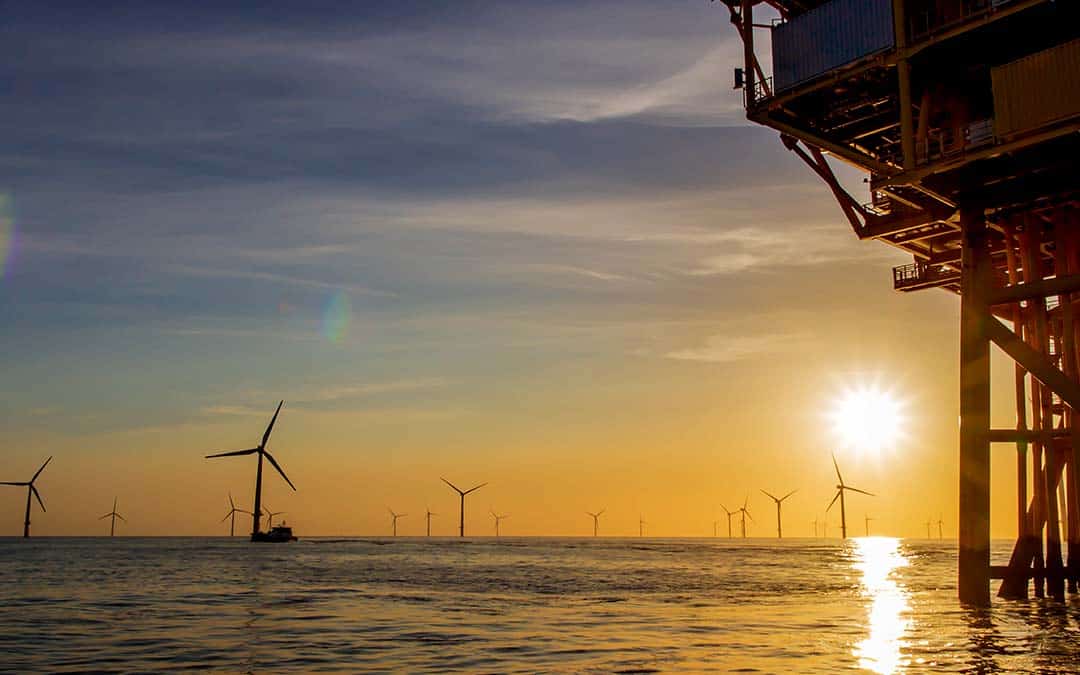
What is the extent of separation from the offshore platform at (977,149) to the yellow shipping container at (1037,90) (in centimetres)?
4

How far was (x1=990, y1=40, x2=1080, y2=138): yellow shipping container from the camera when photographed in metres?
29.2

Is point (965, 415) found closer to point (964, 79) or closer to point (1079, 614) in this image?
point (1079, 614)

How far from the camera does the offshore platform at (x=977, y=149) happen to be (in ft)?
100

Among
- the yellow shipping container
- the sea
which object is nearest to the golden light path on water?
the sea

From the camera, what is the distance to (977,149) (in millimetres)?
31531

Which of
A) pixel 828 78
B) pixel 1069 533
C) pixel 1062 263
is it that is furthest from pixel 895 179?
pixel 1069 533

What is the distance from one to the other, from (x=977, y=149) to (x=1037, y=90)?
2.54m

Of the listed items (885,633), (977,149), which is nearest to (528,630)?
(885,633)

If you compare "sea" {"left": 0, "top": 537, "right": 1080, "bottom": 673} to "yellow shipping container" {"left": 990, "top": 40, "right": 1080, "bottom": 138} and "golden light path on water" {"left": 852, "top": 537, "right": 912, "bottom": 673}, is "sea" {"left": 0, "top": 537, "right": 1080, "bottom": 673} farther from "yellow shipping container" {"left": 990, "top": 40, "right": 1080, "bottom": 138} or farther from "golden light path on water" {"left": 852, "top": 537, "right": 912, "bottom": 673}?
"yellow shipping container" {"left": 990, "top": 40, "right": 1080, "bottom": 138}

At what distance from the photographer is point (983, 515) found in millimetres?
32531

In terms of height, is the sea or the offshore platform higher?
the offshore platform

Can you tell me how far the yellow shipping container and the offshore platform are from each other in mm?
41

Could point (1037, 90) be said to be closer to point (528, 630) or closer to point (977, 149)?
point (977, 149)

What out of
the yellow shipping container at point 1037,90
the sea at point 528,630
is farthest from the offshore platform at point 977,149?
the sea at point 528,630
